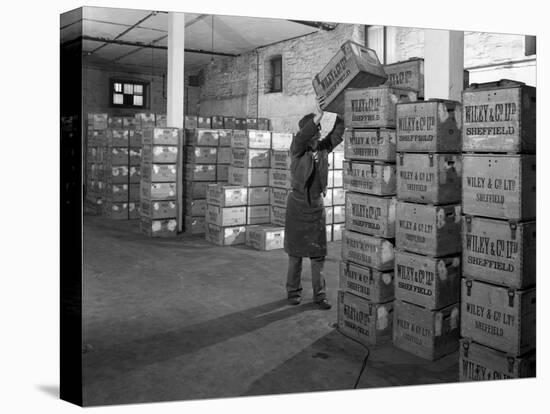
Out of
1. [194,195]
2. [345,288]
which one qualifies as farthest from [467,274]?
[194,195]

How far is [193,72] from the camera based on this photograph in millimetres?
20609

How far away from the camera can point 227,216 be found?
967 centimetres

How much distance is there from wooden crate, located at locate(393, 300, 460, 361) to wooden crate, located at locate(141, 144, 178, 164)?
21.8ft

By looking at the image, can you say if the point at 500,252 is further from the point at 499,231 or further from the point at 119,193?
the point at 119,193

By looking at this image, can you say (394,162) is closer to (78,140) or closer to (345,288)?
(345,288)

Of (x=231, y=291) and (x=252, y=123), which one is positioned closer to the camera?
(x=231, y=291)

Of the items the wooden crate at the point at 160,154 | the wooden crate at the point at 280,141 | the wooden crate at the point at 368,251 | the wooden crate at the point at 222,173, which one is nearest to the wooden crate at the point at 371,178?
the wooden crate at the point at 368,251

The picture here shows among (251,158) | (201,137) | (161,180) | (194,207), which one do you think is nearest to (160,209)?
(161,180)

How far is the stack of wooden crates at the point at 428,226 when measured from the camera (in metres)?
4.46

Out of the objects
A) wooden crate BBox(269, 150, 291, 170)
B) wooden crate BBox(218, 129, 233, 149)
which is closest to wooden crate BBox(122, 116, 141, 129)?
wooden crate BBox(218, 129, 233, 149)

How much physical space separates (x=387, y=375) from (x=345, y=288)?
110cm

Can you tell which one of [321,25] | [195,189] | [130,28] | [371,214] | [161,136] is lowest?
[371,214]

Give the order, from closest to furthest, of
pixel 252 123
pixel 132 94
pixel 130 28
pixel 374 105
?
1. pixel 374 105
2. pixel 130 28
3. pixel 252 123
4. pixel 132 94

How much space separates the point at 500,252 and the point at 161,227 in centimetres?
745
